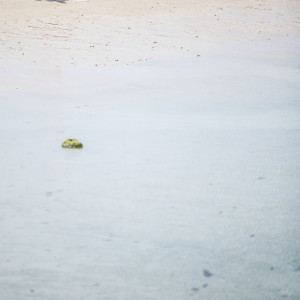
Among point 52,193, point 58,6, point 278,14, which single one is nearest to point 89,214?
point 52,193

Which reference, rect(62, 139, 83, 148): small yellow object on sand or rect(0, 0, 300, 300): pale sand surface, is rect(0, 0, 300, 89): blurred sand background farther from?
rect(62, 139, 83, 148): small yellow object on sand

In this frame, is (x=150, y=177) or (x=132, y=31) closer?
(x=150, y=177)

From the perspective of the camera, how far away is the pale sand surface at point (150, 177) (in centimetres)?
120

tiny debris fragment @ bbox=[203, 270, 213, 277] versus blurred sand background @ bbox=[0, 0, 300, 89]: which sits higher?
blurred sand background @ bbox=[0, 0, 300, 89]

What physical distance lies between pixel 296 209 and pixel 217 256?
1.46 ft

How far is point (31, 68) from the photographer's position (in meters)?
3.73

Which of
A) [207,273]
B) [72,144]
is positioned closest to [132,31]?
[72,144]

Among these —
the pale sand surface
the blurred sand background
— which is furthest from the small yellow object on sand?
the blurred sand background

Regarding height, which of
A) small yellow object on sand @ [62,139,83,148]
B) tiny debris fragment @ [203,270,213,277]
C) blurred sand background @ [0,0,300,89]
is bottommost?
tiny debris fragment @ [203,270,213,277]

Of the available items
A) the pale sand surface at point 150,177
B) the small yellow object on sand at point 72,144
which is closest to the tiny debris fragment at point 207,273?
the pale sand surface at point 150,177

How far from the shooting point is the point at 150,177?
1782mm

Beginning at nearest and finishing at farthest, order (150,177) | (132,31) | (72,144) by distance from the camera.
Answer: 1. (150,177)
2. (72,144)
3. (132,31)

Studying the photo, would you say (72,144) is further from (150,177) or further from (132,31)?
(132,31)

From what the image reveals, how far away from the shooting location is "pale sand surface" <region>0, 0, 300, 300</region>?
120 centimetres
